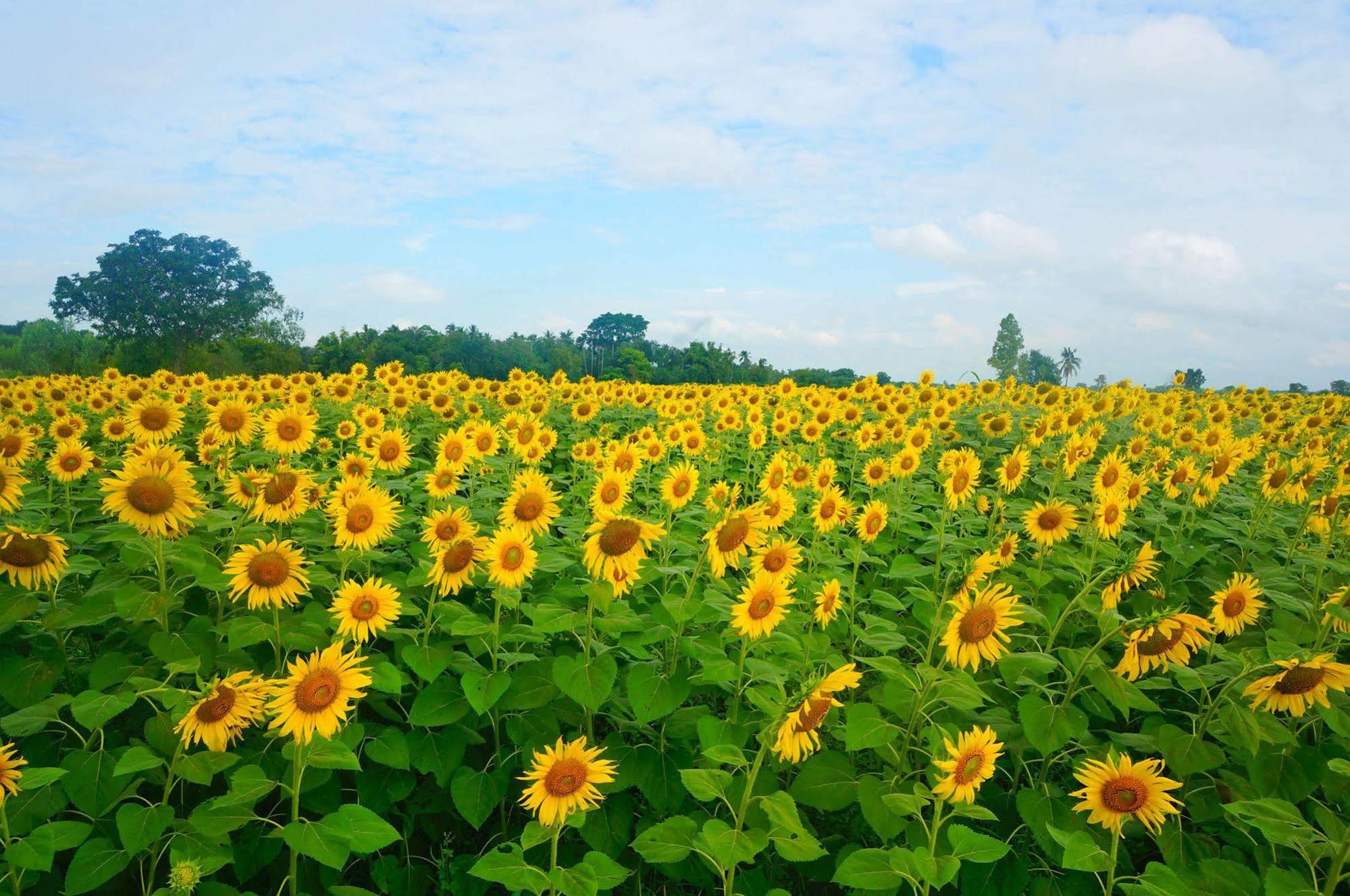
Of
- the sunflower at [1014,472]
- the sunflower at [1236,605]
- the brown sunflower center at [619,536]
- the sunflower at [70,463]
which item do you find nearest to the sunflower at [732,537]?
the brown sunflower center at [619,536]

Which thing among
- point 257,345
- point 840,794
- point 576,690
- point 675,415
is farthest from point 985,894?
point 257,345

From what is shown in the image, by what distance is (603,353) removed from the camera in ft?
386

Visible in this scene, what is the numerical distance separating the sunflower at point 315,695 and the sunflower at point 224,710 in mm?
68

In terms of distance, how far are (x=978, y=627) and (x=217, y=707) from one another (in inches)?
116

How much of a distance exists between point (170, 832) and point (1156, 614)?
4130 mm

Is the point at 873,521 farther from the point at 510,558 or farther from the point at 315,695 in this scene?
the point at 315,695

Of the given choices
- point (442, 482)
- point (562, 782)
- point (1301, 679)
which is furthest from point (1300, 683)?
point (442, 482)

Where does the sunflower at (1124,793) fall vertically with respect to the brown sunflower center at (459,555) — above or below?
below

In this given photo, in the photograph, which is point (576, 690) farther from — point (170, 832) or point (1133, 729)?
point (1133, 729)

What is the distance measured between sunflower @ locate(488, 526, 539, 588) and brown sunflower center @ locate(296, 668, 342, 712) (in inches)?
35.7

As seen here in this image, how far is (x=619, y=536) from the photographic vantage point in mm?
3252

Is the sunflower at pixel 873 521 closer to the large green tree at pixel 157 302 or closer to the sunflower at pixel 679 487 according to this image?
the sunflower at pixel 679 487

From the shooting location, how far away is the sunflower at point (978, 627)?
2.88m

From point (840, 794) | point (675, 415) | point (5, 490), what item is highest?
point (675, 415)
